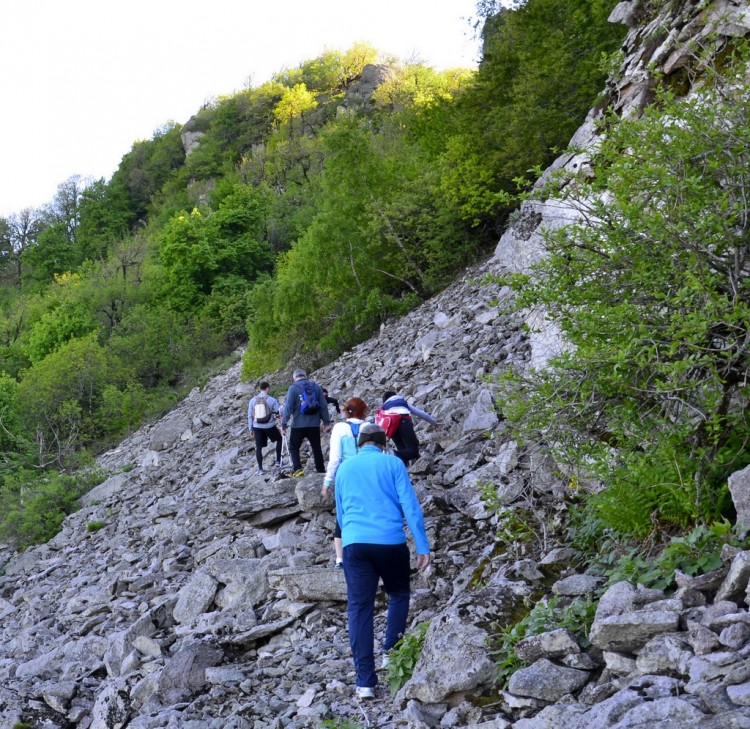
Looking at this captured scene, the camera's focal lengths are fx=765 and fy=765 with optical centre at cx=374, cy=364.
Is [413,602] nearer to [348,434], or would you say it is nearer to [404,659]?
[404,659]

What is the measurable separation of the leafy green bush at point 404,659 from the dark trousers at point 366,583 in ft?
0.51

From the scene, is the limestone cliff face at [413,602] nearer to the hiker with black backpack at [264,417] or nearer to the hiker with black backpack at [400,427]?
the hiker with black backpack at [400,427]

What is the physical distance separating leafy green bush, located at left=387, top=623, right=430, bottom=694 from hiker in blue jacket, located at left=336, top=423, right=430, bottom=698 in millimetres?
158

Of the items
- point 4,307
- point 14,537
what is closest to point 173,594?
point 14,537

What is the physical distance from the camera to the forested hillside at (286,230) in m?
22.9

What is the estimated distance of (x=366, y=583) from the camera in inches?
227

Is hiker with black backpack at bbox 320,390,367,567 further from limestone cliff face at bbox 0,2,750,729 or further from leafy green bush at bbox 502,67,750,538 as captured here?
leafy green bush at bbox 502,67,750,538

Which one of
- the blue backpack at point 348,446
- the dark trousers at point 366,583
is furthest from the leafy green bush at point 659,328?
the blue backpack at point 348,446

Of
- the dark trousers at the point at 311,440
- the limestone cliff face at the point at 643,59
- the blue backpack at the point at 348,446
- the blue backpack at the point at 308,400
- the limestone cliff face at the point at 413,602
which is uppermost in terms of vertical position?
the limestone cliff face at the point at 643,59

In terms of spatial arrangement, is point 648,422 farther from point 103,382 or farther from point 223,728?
point 103,382

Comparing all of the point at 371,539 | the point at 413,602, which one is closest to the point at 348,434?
the point at 413,602

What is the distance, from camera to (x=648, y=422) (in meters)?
5.61

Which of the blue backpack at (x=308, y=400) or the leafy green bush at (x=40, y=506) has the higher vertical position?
the blue backpack at (x=308, y=400)

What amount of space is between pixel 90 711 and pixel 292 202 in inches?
1956
